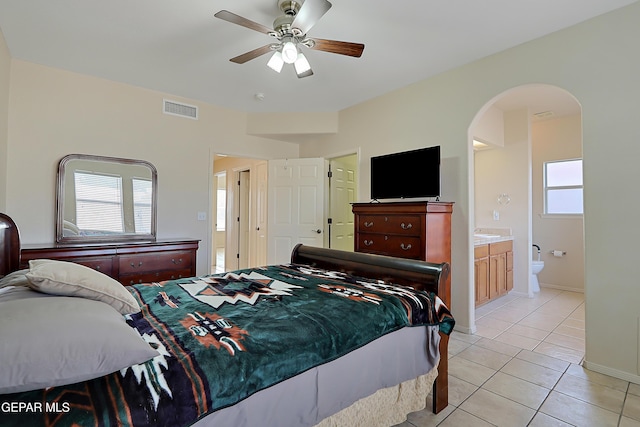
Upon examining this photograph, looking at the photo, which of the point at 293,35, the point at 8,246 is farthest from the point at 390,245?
the point at 8,246

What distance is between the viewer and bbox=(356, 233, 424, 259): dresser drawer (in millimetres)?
3017

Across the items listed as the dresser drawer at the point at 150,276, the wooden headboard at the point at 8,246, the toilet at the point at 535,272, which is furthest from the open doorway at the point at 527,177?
the wooden headboard at the point at 8,246

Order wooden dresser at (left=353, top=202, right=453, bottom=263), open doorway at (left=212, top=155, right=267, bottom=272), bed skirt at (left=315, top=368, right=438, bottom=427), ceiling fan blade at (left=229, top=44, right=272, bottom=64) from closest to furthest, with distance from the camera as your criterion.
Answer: bed skirt at (left=315, top=368, right=438, bottom=427)
ceiling fan blade at (left=229, top=44, right=272, bottom=64)
wooden dresser at (left=353, top=202, right=453, bottom=263)
open doorway at (left=212, top=155, right=267, bottom=272)

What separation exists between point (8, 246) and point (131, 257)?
1.29 m

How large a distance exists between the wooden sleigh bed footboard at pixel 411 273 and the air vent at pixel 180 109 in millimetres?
2940

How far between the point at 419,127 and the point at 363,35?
1345 millimetres

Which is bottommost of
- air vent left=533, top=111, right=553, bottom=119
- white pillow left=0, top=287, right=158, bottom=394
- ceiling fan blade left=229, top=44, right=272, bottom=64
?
white pillow left=0, top=287, right=158, bottom=394

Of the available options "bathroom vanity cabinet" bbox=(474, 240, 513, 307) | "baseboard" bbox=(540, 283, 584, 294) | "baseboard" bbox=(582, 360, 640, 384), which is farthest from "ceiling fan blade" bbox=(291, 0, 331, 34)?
"baseboard" bbox=(540, 283, 584, 294)

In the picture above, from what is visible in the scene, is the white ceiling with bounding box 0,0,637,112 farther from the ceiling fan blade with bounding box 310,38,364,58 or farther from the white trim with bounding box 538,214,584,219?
the white trim with bounding box 538,214,584,219

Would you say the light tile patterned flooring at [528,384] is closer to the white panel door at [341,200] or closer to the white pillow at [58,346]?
Result: the white pillow at [58,346]

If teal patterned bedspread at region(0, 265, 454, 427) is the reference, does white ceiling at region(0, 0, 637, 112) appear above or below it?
above

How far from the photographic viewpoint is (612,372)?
229 centimetres

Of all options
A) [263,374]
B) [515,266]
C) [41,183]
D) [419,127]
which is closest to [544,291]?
[515,266]

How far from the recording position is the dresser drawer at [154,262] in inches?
127
